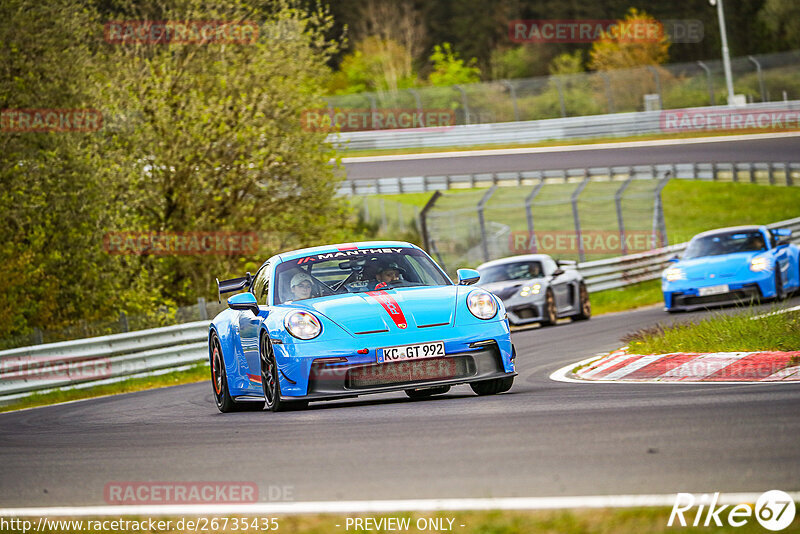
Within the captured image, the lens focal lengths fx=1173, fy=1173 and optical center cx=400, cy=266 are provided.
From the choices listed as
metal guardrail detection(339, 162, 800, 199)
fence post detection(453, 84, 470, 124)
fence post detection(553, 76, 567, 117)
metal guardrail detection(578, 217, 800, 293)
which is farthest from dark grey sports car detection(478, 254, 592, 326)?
fence post detection(553, 76, 567, 117)

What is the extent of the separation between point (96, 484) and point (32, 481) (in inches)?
23.3

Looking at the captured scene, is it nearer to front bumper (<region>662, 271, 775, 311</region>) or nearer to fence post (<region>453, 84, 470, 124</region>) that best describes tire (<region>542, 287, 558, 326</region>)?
front bumper (<region>662, 271, 775, 311</region>)

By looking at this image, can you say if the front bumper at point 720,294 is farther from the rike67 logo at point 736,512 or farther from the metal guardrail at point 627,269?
the rike67 logo at point 736,512

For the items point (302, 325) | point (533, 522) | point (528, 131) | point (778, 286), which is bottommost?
point (778, 286)

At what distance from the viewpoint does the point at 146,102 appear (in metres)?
24.1

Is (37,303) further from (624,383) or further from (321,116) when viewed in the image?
(624,383)

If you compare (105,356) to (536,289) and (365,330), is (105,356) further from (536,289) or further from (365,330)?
(365,330)

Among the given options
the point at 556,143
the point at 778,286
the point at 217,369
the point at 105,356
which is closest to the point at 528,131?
the point at 556,143

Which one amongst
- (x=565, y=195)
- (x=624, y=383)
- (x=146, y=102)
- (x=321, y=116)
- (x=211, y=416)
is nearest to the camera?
(x=624, y=383)

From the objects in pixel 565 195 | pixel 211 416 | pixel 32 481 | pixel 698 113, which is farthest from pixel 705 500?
pixel 698 113

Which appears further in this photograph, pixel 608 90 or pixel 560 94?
pixel 560 94

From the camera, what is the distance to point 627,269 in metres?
28.4

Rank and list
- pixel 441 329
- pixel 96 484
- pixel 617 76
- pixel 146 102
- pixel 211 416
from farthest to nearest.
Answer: pixel 617 76, pixel 146 102, pixel 211 416, pixel 441 329, pixel 96 484

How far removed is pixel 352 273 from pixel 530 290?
10817 millimetres
